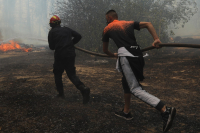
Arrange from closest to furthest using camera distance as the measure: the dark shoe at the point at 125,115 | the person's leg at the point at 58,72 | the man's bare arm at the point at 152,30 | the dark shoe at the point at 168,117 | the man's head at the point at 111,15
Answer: the dark shoe at the point at 168,117 → the man's bare arm at the point at 152,30 → the man's head at the point at 111,15 → the dark shoe at the point at 125,115 → the person's leg at the point at 58,72

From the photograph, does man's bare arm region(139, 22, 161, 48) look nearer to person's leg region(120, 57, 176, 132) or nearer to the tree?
person's leg region(120, 57, 176, 132)

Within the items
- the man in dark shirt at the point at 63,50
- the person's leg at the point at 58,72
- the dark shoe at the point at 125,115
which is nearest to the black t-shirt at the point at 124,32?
the dark shoe at the point at 125,115

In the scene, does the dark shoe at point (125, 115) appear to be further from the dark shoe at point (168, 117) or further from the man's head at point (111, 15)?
the man's head at point (111, 15)

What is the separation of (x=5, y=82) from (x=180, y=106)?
5.56 m

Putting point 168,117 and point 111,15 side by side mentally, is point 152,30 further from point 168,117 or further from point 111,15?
point 168,117

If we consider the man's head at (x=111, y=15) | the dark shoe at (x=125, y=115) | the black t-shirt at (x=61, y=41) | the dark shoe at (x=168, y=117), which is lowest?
the dark shoe at (x=125, y=115)

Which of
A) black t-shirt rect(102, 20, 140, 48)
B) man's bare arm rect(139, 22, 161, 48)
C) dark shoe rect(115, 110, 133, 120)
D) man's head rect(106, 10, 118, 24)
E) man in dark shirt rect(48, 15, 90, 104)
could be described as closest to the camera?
man's bare arm rect(139, 22, 161, 48)

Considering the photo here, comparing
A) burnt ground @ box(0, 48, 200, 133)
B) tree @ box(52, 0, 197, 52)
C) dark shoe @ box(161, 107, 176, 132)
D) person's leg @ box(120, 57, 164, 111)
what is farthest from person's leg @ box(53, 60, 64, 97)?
tree @ box(52, 0, 197, 52)

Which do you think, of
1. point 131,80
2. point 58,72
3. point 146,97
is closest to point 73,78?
Answer: point 58,72

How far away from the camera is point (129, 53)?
109 inches

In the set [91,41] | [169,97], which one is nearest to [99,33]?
[91,41]

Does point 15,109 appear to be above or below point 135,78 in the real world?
below

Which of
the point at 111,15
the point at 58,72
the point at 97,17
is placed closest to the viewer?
the point at 111,15

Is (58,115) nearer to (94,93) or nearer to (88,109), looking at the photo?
(88,109)
